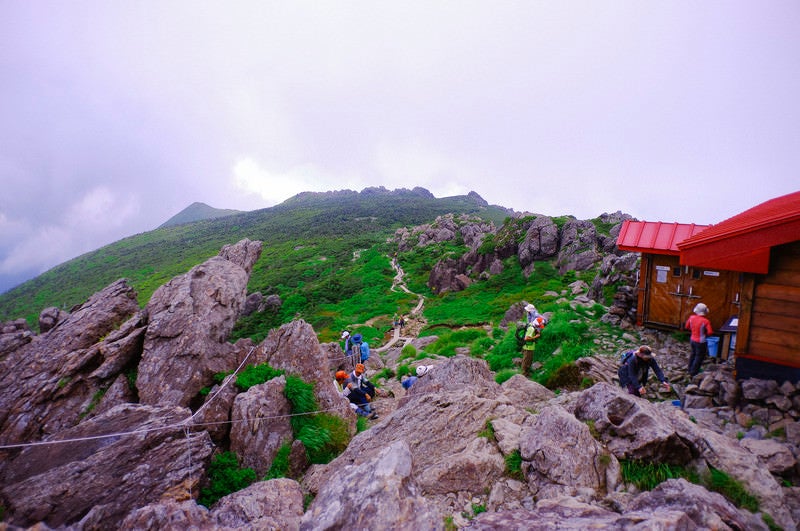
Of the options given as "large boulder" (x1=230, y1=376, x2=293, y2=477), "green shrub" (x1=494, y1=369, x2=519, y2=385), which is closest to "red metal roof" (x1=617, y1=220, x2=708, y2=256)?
"green shrub" (x1=494, y1=369, x2=519, y2=385)

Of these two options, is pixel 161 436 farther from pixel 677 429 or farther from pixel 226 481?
pixel 677 429

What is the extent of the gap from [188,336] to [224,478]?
5.41 meters

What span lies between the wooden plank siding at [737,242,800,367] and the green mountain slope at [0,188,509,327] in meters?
46.4

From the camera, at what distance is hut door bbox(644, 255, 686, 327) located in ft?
43.8

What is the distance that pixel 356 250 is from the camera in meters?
95.6

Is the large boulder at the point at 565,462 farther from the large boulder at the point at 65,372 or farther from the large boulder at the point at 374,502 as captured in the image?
the large boulder at the point at 65,372

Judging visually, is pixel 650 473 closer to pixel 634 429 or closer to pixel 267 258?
pixel 634 429

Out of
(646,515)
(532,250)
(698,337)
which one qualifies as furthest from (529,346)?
(532,250)

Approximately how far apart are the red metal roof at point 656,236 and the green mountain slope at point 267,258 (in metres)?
42.5

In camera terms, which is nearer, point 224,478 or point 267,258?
point 224,478

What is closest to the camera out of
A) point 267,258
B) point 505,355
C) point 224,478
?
point 224,478

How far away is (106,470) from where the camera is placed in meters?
6.79

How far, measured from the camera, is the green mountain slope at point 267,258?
6875cm

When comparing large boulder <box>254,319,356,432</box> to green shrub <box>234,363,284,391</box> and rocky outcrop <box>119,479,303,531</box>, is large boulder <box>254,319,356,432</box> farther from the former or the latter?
rocky outcrop <box>119,479,303,531</box>
